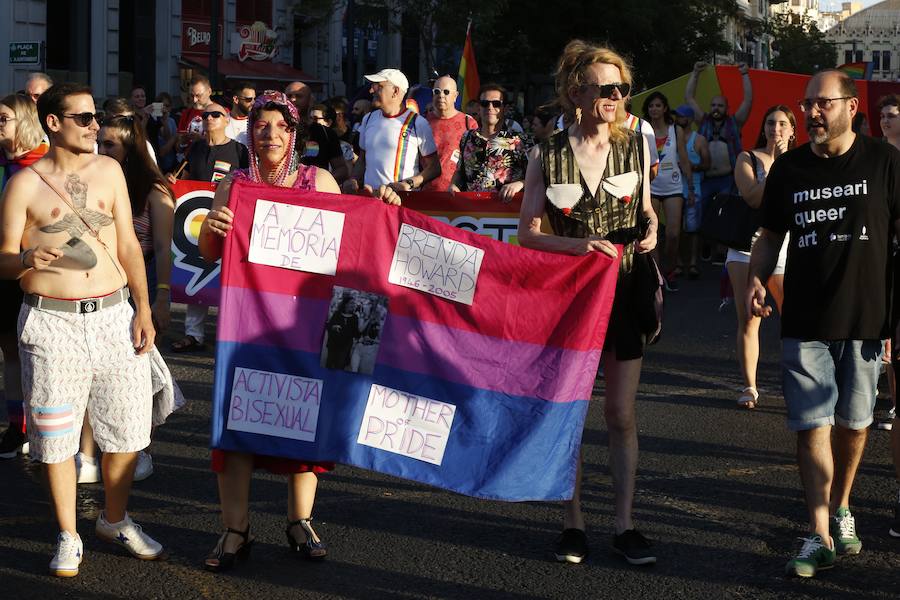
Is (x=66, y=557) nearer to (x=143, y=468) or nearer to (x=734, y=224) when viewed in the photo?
(x=143, y=468)

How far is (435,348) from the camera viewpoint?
5238 millimetres

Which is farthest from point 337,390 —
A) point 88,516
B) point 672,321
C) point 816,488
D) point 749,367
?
point 672,321

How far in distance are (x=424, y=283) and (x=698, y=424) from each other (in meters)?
3.28

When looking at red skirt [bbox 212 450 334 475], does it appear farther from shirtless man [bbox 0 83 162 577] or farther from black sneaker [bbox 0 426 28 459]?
black sneaker [bbox 0 426 28 459]

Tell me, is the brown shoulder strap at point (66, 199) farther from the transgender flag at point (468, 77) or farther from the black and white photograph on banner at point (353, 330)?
the transgender flag at point (468, 77)

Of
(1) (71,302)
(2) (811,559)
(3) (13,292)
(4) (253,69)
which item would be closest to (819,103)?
(2) (811,559)

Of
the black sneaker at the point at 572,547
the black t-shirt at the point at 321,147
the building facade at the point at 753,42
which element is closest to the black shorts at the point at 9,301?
the black sneaker at the point at 572,547

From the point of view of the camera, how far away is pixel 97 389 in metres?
5.29

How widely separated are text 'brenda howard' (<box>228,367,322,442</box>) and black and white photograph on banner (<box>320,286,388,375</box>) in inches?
5.0

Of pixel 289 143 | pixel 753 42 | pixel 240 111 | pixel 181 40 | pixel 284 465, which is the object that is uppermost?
pixel 753 42

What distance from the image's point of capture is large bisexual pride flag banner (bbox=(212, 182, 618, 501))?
5.22m

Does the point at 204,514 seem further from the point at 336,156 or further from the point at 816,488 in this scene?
the point at 336,156

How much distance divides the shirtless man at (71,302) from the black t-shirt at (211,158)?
5.56 metres

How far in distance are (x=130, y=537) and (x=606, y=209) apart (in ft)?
7.38
